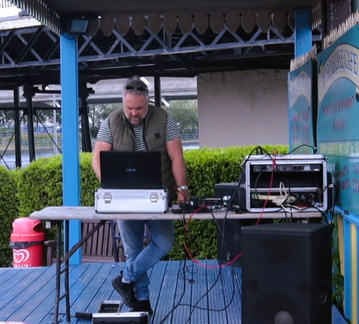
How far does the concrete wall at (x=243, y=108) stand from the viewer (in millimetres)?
13844

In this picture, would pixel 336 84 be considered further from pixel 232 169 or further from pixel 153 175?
pixel 232 169

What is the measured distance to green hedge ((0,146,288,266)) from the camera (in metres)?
6.27

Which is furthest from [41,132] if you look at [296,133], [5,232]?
[296,133]

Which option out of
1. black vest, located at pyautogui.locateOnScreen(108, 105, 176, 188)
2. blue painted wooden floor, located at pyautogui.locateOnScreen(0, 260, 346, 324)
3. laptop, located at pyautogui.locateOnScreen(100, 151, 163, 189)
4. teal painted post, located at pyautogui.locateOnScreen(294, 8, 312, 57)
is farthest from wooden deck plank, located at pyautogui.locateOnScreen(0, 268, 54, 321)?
teal painted post, located at pyautogui.locateOnScreen(294, 8, 312, 57)

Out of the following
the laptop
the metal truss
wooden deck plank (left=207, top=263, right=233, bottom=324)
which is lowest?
wooden deck plank (left=207, top=263, right=233, bottom=324)

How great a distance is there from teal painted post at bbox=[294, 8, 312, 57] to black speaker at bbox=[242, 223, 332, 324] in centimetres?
332

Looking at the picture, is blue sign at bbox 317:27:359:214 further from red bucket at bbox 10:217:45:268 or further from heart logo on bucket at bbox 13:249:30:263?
heart logo on bucket at bbox 13:249:30:263

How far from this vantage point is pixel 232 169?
6.27m

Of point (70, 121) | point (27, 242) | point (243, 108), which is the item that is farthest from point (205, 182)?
A: point (243, 108)

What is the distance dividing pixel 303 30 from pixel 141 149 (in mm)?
2696

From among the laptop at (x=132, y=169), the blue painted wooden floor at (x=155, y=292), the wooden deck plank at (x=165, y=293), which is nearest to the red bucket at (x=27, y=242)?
the blue painted wooden floor at (x=155, y=292)

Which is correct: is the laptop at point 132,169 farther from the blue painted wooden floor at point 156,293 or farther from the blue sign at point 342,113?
the blue sign at point 342,113

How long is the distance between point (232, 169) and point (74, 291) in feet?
7.20

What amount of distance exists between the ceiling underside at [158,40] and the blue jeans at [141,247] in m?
2.25
